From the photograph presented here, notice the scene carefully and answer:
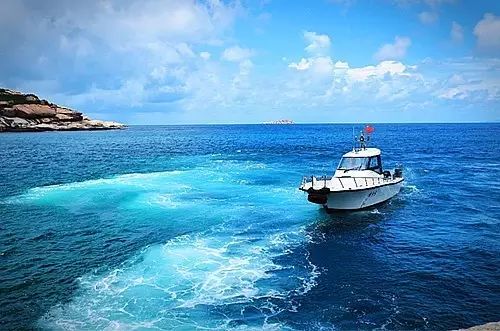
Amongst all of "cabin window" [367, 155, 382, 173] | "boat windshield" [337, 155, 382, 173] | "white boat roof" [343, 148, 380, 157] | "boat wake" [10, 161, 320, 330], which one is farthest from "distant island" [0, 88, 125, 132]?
"cabin window" [367, 155, 382, 173]

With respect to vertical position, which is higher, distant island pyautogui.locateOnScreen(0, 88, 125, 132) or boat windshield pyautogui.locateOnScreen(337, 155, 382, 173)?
distant island pyautogui.locateOnScreen(0, 88, 125, 132)

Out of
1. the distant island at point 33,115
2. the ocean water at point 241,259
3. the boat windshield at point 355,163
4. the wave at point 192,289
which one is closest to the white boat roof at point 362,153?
the boat windshield at point 355,163

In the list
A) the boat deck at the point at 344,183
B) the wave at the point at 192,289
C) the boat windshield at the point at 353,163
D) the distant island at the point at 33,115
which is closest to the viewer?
the wave at the point at 192,289

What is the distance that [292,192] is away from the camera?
138 feet

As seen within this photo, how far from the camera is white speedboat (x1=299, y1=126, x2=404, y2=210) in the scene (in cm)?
3150

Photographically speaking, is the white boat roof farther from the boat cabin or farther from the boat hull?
the boat hull

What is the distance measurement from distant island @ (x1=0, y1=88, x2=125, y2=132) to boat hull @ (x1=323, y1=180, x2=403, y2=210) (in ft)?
535

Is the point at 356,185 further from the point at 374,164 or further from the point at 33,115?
the point at 33,115

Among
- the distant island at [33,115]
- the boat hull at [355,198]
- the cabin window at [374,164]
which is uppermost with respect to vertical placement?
the distant island at [33,115]

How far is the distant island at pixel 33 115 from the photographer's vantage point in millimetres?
160375

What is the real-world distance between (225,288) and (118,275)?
601 cm

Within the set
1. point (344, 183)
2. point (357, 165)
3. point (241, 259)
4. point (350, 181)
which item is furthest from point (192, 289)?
point (357, 165)

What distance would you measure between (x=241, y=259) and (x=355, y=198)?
13487 millimetres

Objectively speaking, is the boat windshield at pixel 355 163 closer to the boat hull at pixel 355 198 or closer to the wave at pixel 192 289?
the boat hull at pixel 355 198
